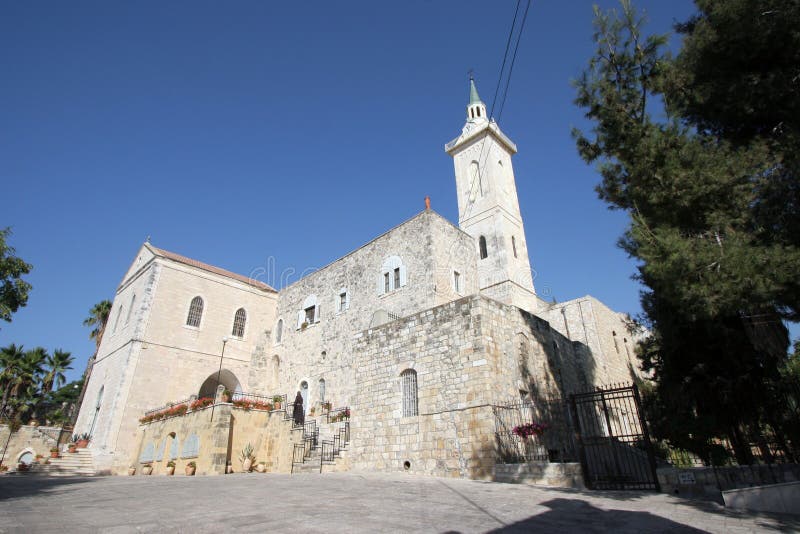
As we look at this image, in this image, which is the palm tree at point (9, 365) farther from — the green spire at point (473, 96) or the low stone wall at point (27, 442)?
the green spire at point (473, 96)

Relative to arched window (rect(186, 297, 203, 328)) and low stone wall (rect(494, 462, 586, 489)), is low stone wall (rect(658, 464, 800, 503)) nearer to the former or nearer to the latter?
low stone wall (rect(494, 462, 586, 489))

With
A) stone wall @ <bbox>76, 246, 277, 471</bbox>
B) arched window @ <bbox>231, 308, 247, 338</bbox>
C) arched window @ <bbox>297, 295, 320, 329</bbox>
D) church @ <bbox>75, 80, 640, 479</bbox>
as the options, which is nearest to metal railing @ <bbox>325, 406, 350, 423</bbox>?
church @ <bbox>75, 80, 640, 479</bbox>

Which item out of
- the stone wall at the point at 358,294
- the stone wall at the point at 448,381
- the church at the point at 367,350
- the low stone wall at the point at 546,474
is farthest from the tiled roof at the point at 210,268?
the low stone wall at the point at 546,474

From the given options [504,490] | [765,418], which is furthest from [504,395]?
[765,418]

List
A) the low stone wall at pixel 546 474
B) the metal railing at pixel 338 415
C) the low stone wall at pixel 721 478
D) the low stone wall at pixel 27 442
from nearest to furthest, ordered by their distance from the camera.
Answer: the low stone wall at pixel 721 478
the low stone wall at pixel 546 474
the metal railing at pixel 338 415
the low stone wall at pixel 27 442

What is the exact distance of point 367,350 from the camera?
14.2 m

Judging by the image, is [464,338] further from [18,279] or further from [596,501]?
[18,279]

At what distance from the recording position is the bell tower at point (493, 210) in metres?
22.9

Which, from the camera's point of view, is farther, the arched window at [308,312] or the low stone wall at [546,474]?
the arched window at [308,312]

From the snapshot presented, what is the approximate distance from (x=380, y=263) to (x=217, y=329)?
35.4 ft

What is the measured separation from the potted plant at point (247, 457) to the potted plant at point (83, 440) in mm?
9487

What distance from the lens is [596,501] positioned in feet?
21.7

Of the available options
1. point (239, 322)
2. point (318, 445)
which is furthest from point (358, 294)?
point (239, 322)

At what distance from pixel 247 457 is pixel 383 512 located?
40.7 feet
